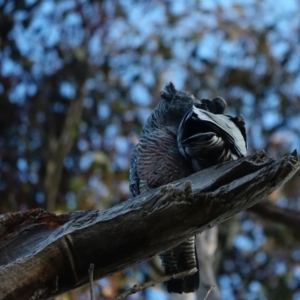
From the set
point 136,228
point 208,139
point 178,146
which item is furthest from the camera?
point 178,146

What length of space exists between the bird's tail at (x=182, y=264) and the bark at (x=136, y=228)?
0.43 m

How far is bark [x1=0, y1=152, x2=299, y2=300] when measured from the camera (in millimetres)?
2854

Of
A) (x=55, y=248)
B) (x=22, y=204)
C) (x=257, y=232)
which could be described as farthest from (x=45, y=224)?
(x=257, y=232)

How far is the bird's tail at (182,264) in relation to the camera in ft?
11.3

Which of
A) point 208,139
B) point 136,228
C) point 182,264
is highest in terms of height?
point 208,139

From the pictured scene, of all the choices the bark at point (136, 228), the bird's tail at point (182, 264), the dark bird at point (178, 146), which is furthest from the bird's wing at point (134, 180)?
the bark at point (136, 228)

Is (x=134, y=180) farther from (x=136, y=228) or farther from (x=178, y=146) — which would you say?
(x=136, y=228)

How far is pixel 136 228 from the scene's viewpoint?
290cm

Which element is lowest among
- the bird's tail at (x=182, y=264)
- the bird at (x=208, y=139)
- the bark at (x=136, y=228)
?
the bird's tail at (x=182, y=264)

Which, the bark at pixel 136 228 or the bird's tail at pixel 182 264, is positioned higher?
the bark at pixel 136 228

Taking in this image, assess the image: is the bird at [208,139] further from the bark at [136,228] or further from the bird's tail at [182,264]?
the bird's tail at [182,264]

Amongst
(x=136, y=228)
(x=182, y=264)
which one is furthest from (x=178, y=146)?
(x=136, y=228)

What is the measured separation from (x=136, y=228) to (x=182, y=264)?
65 centimetres

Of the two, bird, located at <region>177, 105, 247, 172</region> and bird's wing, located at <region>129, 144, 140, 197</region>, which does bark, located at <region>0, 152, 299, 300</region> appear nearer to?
bird, located at <region>177, 105, 247, 172</region>
